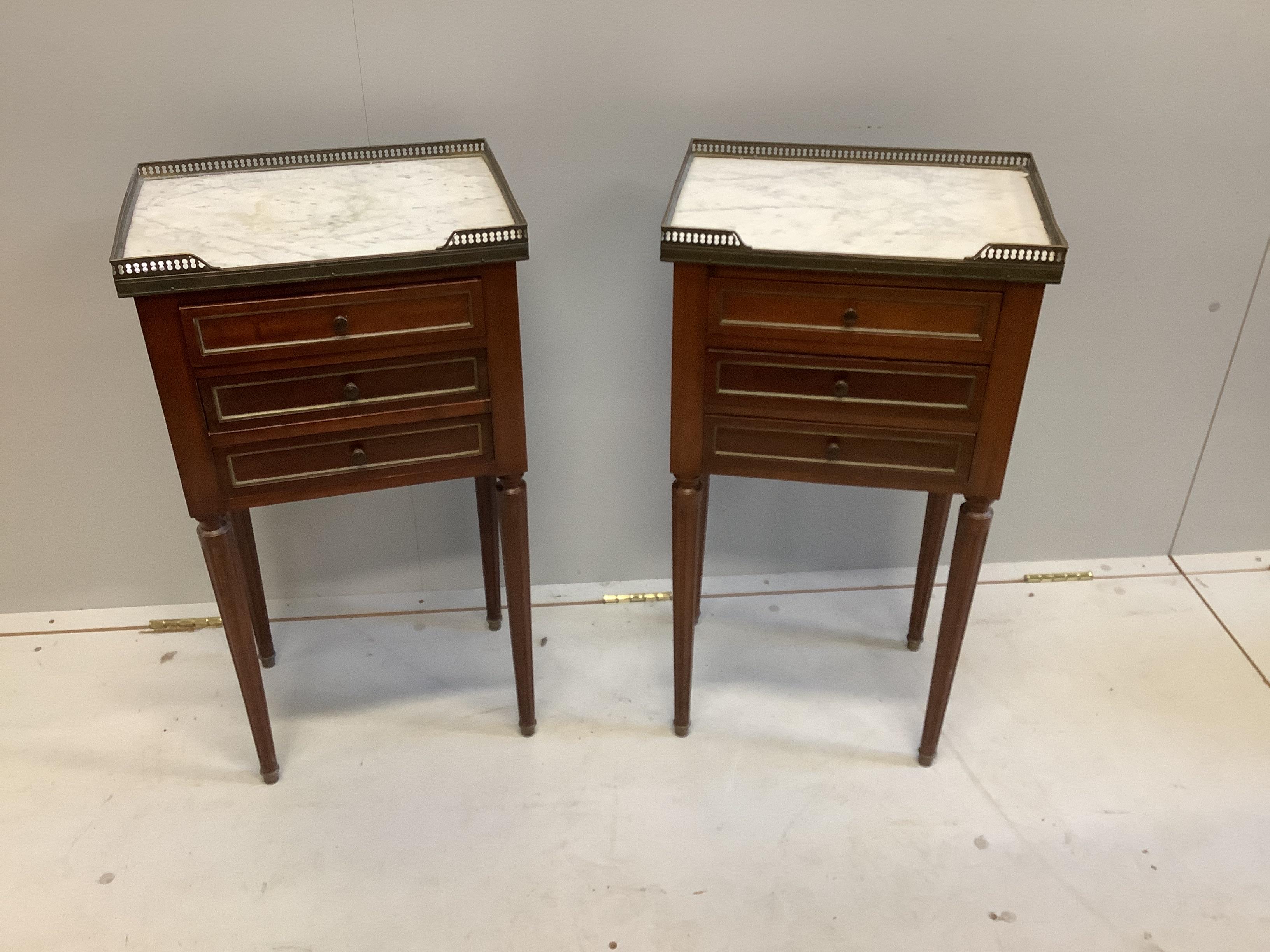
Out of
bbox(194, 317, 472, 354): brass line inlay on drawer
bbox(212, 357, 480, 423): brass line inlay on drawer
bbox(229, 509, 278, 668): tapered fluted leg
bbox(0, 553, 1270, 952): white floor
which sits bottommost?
bbox(0, 553, 1270, 952): white floor

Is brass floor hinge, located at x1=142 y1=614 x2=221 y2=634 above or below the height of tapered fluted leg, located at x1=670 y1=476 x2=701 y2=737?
below

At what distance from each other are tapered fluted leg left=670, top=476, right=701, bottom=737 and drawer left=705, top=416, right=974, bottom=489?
0.08 m

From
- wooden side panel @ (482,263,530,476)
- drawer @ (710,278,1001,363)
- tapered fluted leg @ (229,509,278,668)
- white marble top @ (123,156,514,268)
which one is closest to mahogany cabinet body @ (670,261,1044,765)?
drawer @ (710,278,1001,363)

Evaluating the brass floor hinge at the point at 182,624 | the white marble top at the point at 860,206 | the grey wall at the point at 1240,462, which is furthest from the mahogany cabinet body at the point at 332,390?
the grey wall at the point at 1240,462

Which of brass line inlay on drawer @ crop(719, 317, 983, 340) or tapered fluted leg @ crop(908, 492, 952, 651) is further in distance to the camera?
tapered fluted leg @ crop(908, 492, 952, 651)

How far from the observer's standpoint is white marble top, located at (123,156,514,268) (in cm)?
130

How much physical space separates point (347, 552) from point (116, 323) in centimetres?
58

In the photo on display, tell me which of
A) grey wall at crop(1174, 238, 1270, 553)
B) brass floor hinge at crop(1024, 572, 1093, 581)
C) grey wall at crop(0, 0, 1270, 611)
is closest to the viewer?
grey wall at crop(0, 0, 1270, 611)

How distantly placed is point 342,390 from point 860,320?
69 centimetres

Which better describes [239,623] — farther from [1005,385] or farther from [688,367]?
[1005,385]

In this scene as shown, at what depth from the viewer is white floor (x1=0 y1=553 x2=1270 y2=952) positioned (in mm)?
1468

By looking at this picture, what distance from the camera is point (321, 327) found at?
4.29 ft

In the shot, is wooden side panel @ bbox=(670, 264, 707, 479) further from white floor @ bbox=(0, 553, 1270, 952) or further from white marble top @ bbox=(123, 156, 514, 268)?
white floor @ bbox=(0, 553, 1270, 952)

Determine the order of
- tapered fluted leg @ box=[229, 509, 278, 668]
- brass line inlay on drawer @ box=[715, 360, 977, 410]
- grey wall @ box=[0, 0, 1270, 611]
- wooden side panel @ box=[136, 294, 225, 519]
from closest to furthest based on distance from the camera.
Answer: wooden side panel @ box=[136, 294, 225, 519] < brass line inlay on drawer @ box=[715, 360, 977, 410] < grey wall @ box=[0, 0, 1270, 611] < tapered fluted leg @ box=[229, 509, 278, 668]
